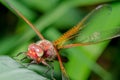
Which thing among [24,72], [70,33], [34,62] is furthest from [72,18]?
[24,72]

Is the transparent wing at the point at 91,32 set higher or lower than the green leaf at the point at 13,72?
higher

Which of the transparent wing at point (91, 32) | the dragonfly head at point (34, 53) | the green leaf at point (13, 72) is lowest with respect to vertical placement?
the green leaf at point (13, 72)

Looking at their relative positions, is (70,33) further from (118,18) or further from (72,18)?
(72,18)

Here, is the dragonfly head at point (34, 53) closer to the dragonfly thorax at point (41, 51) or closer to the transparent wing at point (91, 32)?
the dragonfly thorax at point (41, 51)

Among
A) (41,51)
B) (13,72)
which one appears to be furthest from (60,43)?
(13,72)

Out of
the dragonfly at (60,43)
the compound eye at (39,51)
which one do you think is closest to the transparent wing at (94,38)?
the dragonfly at (60,43)

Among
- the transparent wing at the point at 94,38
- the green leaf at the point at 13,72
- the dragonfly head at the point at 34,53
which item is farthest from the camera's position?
the transparent wing at the point at 94,38

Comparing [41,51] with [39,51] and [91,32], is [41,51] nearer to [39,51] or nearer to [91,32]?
[39,51]

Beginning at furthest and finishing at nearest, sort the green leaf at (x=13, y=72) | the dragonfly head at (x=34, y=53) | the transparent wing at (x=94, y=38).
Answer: the transparent wing at (x=94, y=38), the dragonfly head at (x=34, y=53), the green leaf at (x=13, y=72)

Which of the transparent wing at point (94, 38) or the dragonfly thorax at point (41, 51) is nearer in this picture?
the dragonfly thorax at point (41, 51)
